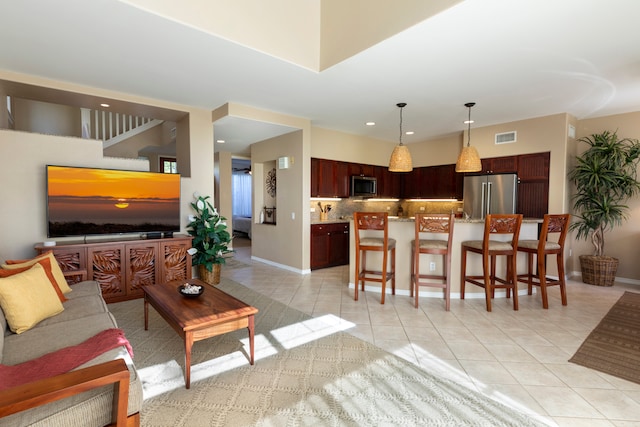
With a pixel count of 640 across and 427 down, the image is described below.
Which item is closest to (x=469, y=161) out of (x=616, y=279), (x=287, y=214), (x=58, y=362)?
(x=287, y=214)

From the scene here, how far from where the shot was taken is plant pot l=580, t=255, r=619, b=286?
462cm

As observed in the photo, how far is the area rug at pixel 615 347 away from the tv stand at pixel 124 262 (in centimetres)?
454

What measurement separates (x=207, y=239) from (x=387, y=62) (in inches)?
137

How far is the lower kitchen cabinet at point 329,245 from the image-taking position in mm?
5645

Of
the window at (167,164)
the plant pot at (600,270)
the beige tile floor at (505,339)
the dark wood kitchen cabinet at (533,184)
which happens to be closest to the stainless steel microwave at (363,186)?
the beige tile floor at (505,339)

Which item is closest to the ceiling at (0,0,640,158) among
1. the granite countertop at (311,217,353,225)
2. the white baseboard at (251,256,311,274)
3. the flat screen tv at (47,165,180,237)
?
the flat screen tv at (47,165,180,237)

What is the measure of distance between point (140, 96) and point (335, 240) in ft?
12.9

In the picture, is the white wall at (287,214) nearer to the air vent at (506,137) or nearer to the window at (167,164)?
the window at (167,164)

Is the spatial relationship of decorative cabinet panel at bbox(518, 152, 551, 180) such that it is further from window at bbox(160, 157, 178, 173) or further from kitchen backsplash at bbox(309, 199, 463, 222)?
window at bbox(160, 157, 178, 173)

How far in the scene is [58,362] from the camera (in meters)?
1.57

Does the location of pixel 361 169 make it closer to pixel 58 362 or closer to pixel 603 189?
pixel 603 189

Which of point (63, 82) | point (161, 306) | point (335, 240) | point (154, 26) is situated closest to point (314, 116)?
point (335, 240)

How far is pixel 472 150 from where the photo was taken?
4410mm

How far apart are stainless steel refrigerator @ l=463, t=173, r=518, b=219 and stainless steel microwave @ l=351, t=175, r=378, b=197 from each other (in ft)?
5.94
